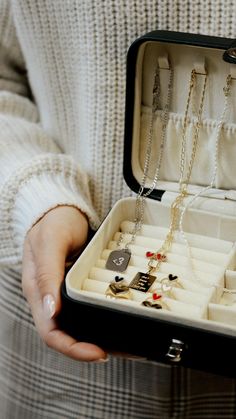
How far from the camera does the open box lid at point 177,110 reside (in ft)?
1.85

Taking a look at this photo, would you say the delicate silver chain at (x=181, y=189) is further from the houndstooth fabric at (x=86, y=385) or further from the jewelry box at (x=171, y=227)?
the houndstooth fabric at (x=86, y=385)

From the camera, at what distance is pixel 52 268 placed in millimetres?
547

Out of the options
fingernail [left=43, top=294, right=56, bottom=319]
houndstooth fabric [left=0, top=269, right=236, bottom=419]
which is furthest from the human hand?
houndstooth fabric [left=0, top=269, right=236, bottom=419]

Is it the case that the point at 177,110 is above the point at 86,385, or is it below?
above

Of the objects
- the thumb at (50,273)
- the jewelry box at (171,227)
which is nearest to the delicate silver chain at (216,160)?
the jewelry box at (171,227)

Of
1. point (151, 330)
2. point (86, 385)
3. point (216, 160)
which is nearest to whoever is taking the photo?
point (151, 330)

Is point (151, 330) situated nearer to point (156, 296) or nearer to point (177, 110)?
point (156, 296)

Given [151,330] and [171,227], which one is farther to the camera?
[171,227]

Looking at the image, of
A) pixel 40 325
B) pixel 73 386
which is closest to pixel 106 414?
pixel 73 386

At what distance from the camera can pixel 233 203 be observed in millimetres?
613

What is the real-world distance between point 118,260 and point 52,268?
65 mm

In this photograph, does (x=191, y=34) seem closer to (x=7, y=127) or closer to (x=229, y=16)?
(x=229, y=16)

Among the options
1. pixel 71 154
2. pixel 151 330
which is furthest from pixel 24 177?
pixel 151 330

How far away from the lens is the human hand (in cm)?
53
